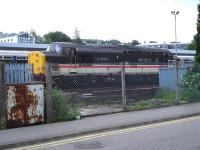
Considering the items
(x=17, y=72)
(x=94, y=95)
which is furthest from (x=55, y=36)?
(x=17, y=72)

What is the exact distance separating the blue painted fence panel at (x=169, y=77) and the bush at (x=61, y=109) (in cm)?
737

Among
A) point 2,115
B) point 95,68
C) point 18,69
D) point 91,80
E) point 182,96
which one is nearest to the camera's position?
point 2,115

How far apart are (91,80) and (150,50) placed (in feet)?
52.3

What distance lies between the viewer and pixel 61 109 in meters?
15.8

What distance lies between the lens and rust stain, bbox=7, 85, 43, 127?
46.7 ft

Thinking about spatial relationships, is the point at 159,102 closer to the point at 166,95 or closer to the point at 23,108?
the point at 166,95

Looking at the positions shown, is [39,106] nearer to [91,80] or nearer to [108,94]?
[108,94]

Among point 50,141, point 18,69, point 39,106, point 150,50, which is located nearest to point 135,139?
point 50,141

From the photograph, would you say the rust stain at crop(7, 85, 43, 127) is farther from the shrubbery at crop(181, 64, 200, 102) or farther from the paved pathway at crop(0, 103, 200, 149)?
the shrubbery at crop(181, 64, 200, 102)

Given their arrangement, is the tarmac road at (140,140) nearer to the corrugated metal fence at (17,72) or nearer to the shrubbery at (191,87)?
the corrugated metal fence at (17,72)

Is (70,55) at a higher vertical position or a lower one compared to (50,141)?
higher

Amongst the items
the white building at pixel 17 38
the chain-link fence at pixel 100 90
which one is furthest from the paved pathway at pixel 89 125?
the white building at pixel 17 38

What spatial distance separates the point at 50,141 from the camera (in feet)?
39.7

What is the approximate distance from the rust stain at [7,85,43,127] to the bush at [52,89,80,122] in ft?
2.99
